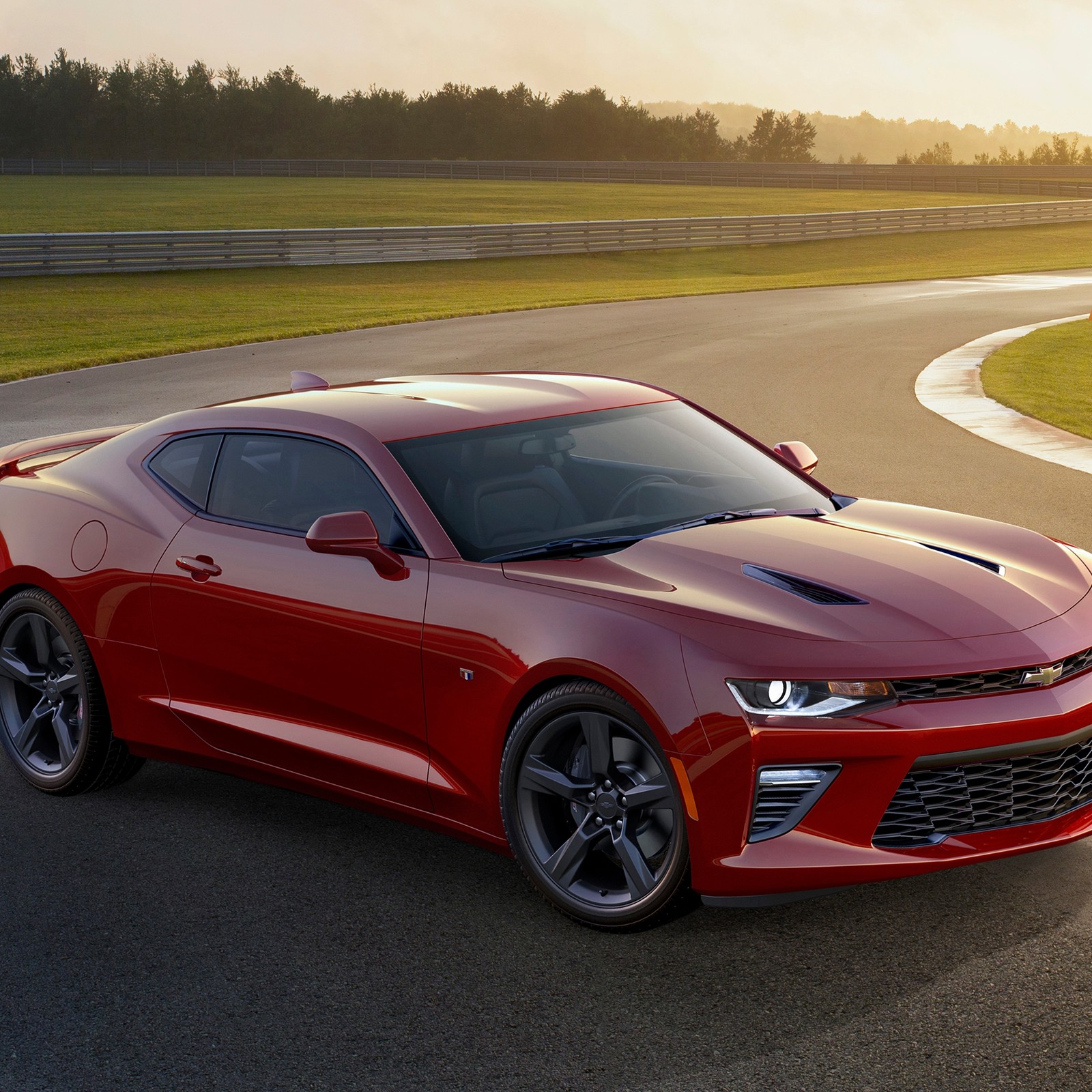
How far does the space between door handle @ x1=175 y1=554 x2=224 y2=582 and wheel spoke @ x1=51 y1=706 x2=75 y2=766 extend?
95cm

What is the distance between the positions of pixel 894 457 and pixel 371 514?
29.4ft

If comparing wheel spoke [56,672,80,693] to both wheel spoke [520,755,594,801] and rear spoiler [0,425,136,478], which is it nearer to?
rear spoiler [0,425,136,478]

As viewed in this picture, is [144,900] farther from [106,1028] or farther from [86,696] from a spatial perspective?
[86,696]

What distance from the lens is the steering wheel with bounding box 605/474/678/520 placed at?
4.93 metres

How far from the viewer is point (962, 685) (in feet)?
12.2

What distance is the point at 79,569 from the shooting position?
5.48 metres

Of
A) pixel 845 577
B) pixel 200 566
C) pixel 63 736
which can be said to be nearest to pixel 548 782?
pixel 845 577

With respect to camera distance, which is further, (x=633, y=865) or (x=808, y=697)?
(x=633, y=865)

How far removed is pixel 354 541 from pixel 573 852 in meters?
1.19

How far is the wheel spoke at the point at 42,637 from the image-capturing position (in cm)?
571

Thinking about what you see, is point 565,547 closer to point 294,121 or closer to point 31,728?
point 31,728

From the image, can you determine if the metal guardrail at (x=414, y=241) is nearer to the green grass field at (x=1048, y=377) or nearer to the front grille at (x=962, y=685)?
the green grass field at (x=1048, y=377)

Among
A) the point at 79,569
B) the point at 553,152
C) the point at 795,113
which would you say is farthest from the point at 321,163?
the point at 79,569

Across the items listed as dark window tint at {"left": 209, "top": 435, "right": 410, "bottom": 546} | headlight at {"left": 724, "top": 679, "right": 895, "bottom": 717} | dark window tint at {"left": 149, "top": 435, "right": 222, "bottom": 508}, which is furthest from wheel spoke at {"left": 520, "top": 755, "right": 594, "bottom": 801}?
dark window tint at {"left": 149, "top": 435, "right": 222, "bottom": 508}
